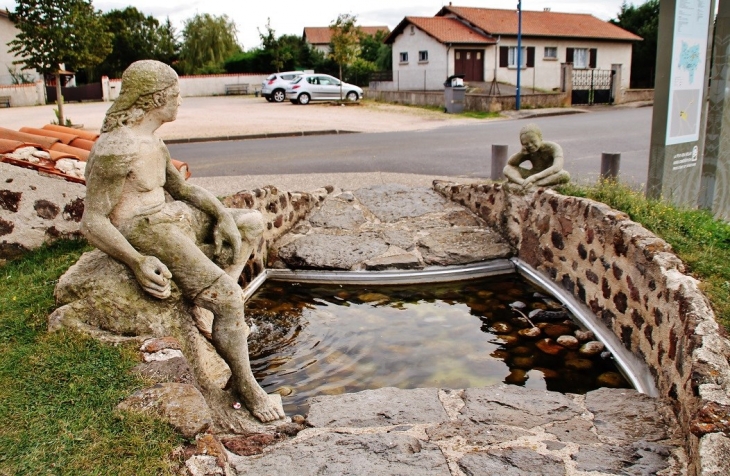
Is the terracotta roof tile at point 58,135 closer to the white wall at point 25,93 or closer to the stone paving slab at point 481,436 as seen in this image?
the stone paving slab at point 481,436

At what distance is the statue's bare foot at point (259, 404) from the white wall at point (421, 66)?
3604cm

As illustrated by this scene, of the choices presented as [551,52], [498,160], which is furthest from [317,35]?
[498,160]

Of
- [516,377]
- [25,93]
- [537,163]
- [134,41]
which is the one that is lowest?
[516,377]

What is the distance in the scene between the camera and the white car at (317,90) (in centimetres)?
3152

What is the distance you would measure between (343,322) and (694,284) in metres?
3.24

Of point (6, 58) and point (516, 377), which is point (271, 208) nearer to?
point (516, 377)

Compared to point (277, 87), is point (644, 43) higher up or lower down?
higher up

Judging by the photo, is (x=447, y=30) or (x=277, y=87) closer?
(x=277, y=87)

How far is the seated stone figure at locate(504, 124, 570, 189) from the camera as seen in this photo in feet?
25.7

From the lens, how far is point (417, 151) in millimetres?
15391

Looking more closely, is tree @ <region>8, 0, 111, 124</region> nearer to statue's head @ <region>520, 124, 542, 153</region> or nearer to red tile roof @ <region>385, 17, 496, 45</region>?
statue's head @ <region>520, 124, 542, 153</region>

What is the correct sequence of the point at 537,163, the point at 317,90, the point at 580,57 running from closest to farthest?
the point at 537,163, the point at 317,90, the point at 580,57

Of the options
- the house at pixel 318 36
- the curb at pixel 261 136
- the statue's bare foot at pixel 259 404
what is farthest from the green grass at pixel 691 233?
the house at pixel 318 36

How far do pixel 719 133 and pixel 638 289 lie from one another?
4.67 metres
